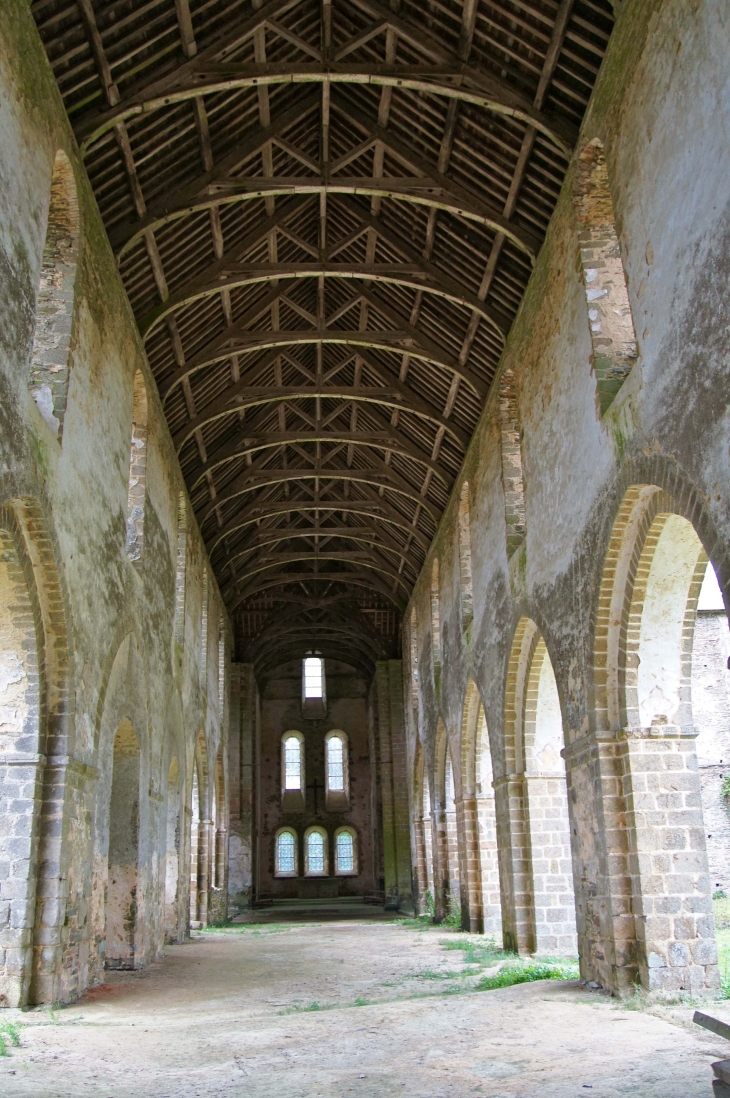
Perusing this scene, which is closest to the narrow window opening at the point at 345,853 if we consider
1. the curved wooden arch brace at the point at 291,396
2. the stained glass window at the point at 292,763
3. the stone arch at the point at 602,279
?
the stained glass window at the point at 292,763

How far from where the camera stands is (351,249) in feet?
48.6

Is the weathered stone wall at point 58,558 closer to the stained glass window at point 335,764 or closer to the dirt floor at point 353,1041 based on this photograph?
the dirt floor at point 353,1041

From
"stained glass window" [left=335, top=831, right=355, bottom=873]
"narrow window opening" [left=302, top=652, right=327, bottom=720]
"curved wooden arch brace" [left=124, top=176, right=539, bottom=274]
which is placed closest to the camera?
"curved wooden arch brace" [left=124, top=176, right=539, bottom=274]

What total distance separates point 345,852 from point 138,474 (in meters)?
25.8

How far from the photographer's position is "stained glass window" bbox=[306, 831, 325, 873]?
35.4m

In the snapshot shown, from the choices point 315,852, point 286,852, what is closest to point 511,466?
point 315,852

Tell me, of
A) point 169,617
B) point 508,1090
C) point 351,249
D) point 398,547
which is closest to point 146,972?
point 169,617

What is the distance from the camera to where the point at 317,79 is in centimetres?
1028

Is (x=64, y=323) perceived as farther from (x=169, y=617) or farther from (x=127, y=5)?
(x=169, y=617)

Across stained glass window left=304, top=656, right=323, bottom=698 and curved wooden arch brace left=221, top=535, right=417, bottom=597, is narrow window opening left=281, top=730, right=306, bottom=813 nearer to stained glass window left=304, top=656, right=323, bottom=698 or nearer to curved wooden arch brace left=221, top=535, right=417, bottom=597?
stained glass window left=304, top=656, right=323, bottom=698

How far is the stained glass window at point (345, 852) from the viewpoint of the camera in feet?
116

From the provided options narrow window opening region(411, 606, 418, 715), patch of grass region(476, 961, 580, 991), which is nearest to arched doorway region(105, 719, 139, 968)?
patch of grass region(476, 961, 580, 991)

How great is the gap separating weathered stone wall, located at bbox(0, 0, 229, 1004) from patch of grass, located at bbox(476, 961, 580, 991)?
4224 millimetres

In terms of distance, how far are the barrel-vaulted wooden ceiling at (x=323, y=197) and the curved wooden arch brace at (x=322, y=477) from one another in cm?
5
